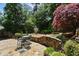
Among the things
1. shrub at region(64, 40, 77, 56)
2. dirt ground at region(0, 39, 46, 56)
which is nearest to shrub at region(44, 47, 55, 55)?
dirt ground at region(0, 39, 46, 56)

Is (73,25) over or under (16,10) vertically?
under

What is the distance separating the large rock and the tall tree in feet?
0.76

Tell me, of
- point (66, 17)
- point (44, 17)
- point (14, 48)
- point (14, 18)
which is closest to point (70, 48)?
point (66, 17)

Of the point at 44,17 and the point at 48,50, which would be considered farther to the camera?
the point at 44,17

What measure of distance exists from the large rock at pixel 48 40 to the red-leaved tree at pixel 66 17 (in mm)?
148

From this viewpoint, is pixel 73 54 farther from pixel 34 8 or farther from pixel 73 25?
pixel 34 8

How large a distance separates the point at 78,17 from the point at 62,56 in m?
0.55

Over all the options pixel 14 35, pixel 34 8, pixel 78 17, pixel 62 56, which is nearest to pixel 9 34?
pixel 14 35

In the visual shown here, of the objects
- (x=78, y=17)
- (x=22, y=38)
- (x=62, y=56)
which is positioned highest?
(x=78, y=17)

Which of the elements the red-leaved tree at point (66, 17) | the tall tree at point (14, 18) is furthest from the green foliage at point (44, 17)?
the tall tree at point (14, 18)

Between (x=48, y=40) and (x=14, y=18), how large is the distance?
0.54m

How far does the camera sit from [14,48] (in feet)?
9.71

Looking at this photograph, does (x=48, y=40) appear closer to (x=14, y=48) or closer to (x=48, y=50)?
(x=48, y=50)

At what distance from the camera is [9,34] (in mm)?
2971
